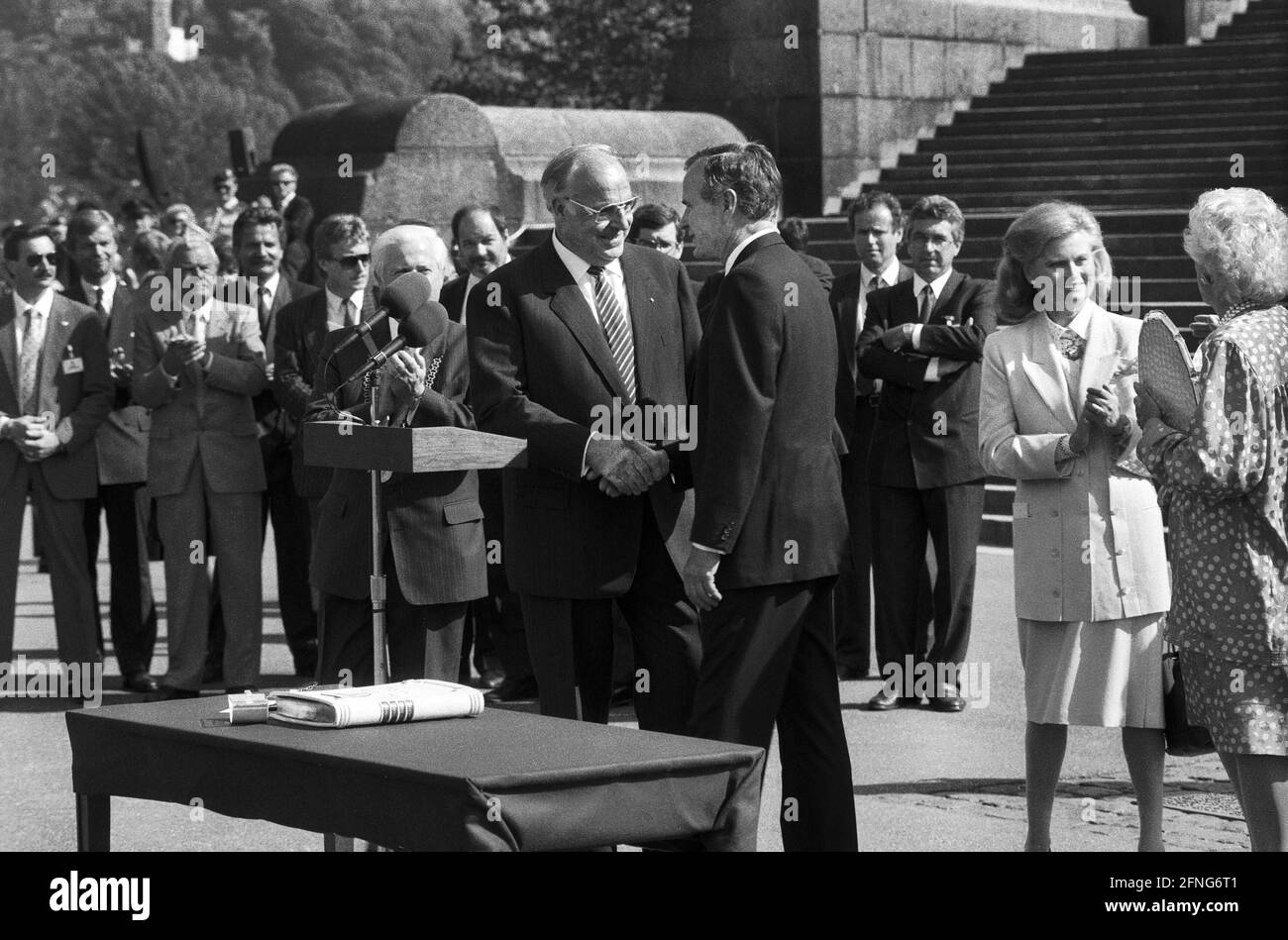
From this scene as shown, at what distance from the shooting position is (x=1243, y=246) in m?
5.82

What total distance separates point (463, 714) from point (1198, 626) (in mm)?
2006

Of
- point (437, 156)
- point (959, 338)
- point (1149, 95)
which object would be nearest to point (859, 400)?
point (959, 338)

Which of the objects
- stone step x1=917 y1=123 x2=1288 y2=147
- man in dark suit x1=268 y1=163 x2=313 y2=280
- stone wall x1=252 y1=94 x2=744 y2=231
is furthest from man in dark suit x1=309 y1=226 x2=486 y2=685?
stone step x1=917 y1=123 x2=1288 y2=147

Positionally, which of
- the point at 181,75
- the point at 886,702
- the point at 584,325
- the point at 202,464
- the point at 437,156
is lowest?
the point at 886,702

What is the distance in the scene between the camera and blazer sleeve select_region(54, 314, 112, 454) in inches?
417

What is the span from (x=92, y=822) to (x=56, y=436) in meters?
5.34

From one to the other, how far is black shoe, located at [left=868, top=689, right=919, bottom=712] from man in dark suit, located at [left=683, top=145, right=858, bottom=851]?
3444 millimetres

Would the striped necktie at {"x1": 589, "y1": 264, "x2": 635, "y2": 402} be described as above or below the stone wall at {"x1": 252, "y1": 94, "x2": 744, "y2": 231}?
below

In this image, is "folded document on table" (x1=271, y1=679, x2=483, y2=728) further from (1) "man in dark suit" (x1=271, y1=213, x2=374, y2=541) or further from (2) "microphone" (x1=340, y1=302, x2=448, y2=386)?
(1) "man in dark suit" (x1=271, y1=213, x2=374, y2=541)

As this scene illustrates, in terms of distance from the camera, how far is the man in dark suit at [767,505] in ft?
20.4

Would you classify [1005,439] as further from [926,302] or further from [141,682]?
[141,682]
